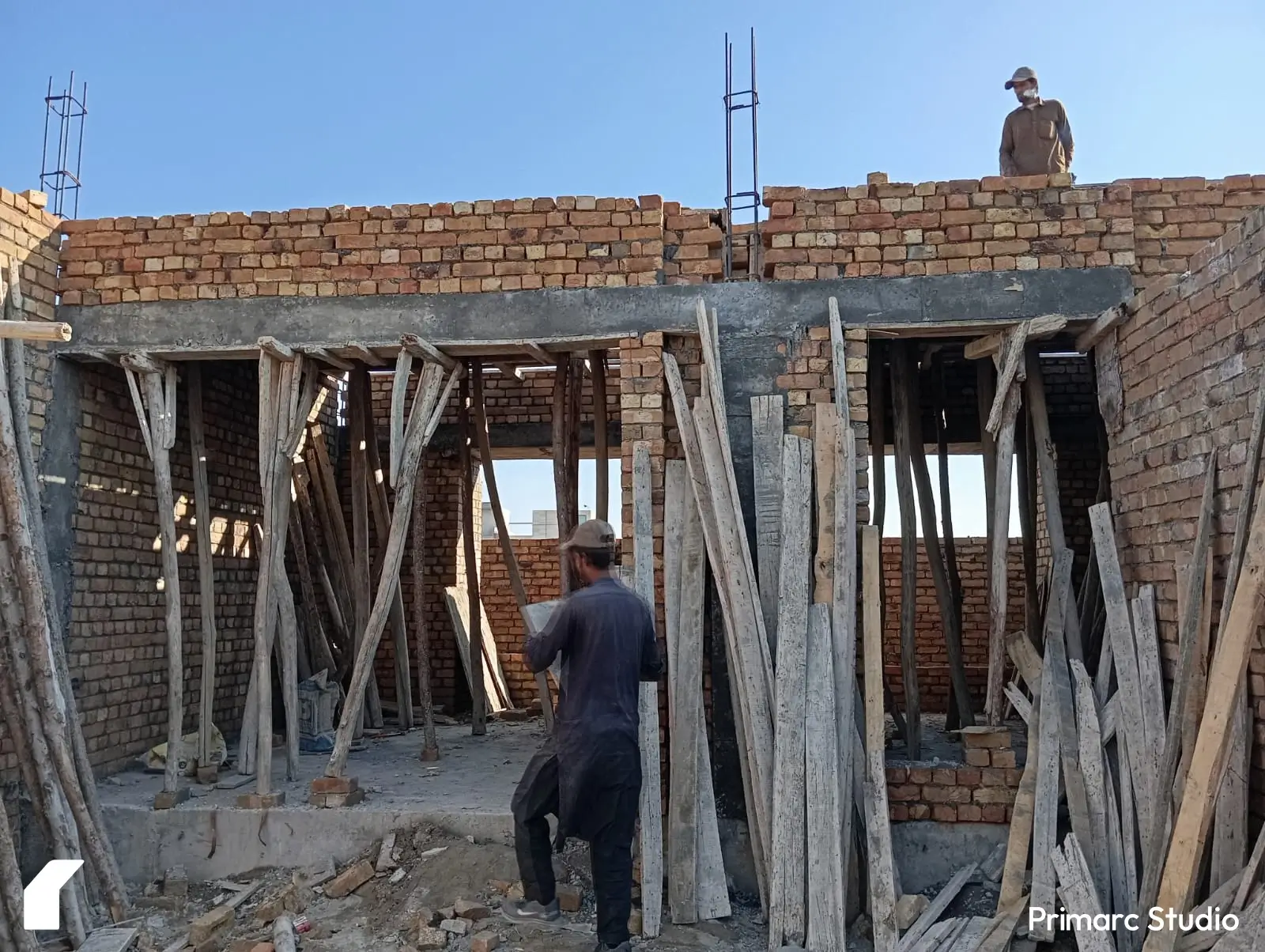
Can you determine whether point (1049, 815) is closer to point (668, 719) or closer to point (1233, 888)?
point (1233, 888)

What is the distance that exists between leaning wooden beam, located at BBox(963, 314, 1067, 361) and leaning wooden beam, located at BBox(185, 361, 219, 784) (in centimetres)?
478

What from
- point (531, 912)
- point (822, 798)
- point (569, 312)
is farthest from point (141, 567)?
point (822, 798)

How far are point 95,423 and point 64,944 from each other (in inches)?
120

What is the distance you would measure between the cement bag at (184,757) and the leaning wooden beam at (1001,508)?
485 cm

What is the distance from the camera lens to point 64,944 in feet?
15.2

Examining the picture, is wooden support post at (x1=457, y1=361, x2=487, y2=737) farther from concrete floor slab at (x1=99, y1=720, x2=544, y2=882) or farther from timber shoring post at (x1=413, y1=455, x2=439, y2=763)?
concrete floor slab at (x1=99, y1=720, x2=544, y2=882)

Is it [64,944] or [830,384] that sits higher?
[830,384]

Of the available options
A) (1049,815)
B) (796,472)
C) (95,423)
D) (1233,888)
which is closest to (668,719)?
(796,472)

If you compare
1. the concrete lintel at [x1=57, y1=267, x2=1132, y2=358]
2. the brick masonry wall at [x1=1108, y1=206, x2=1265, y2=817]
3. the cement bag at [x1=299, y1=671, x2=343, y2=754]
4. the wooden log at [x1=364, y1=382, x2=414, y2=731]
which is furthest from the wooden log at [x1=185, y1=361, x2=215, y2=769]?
the brick masonry wall at [x1=1108, y1=206, x2=1265, y2=817]

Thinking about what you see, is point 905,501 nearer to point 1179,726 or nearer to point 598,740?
point 1179,726

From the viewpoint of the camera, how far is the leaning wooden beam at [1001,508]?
525 centimetres

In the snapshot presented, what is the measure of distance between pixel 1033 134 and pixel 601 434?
345 cm

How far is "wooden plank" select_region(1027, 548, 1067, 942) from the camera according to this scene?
14.9 ft

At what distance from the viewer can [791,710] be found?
4.63m
